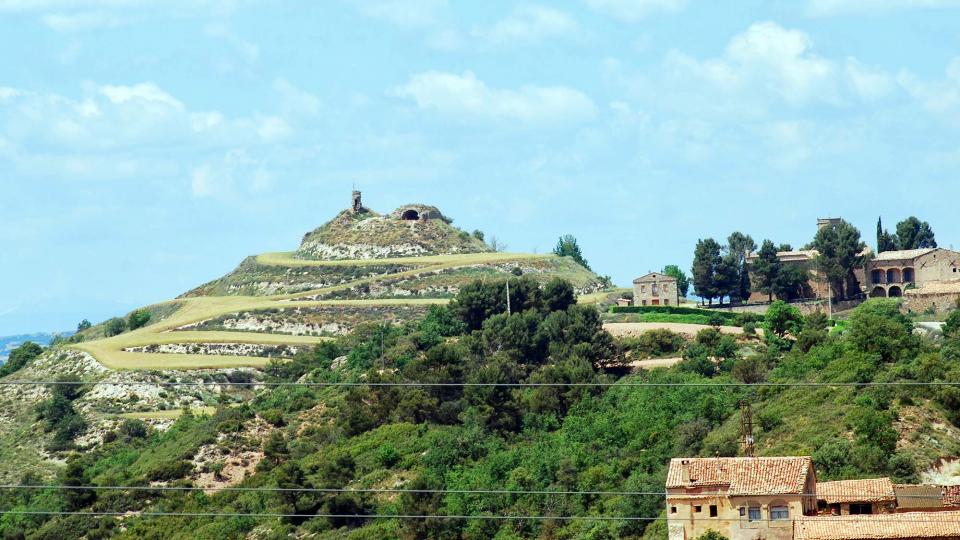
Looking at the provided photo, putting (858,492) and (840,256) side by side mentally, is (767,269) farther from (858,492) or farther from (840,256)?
(858,492)

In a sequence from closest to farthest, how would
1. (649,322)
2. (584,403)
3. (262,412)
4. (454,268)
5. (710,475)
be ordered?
(710,475)
(584,403)
(262,412)
(649,322)
(454,268)

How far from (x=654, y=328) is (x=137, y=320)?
165 ft

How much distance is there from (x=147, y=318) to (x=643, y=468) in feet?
232

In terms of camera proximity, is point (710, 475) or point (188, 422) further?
point (188, 422)

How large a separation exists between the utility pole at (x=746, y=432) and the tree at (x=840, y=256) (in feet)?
119

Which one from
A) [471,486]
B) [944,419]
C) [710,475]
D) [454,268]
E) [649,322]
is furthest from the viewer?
[454,268]

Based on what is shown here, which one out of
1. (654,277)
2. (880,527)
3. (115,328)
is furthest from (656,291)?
(880,527)

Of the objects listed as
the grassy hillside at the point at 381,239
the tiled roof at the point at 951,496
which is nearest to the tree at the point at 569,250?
the grassy hillside at the point at 381,239

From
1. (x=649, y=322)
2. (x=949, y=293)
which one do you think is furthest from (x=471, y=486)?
(x=949, y=293)

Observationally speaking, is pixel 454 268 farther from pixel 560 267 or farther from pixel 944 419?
pixel 944 419

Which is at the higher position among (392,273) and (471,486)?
(392,273)

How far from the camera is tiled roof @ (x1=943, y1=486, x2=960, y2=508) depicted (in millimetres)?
47909

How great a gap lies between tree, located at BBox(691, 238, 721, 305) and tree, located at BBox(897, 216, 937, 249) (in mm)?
13958

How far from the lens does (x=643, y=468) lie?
6919cm
